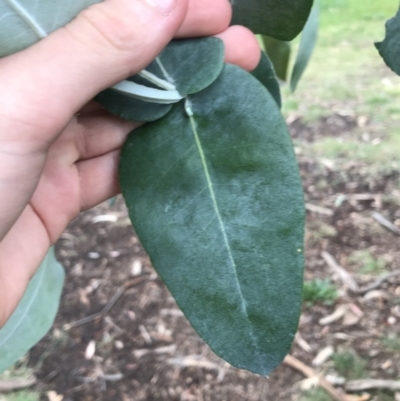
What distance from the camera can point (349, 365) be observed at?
1037 mm

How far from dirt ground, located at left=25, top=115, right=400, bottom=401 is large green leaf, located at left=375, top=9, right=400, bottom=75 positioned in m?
0.77

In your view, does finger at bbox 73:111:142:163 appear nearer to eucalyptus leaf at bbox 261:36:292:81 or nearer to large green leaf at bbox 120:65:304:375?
large green leaf at bbox 120:65:304:375

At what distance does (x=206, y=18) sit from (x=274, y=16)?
70mm

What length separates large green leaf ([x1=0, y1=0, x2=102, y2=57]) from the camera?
365 millimetres

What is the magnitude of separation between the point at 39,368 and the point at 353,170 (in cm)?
105

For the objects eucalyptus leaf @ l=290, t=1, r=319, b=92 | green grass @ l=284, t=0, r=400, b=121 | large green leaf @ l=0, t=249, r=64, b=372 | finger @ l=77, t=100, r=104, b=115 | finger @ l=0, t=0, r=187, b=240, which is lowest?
green grass @ l=284, t=0, r=400, b=121

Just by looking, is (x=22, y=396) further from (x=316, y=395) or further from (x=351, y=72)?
(x=351, y=72)

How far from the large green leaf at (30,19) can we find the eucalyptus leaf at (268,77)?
24 centimetres

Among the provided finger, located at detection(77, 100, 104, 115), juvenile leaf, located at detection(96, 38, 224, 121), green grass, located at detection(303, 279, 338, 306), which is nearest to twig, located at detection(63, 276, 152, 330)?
green grass, located at detection(303, 279, 338, 306)

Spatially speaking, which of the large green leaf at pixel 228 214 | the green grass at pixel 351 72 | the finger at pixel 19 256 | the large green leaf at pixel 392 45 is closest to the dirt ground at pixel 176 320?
the green grass at pixel 351 72

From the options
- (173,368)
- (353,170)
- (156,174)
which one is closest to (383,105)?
(353,170)

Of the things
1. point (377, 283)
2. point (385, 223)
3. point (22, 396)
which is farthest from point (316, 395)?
point (22, 396)

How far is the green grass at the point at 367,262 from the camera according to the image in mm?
1203

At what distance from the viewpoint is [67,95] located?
1.43 ft
